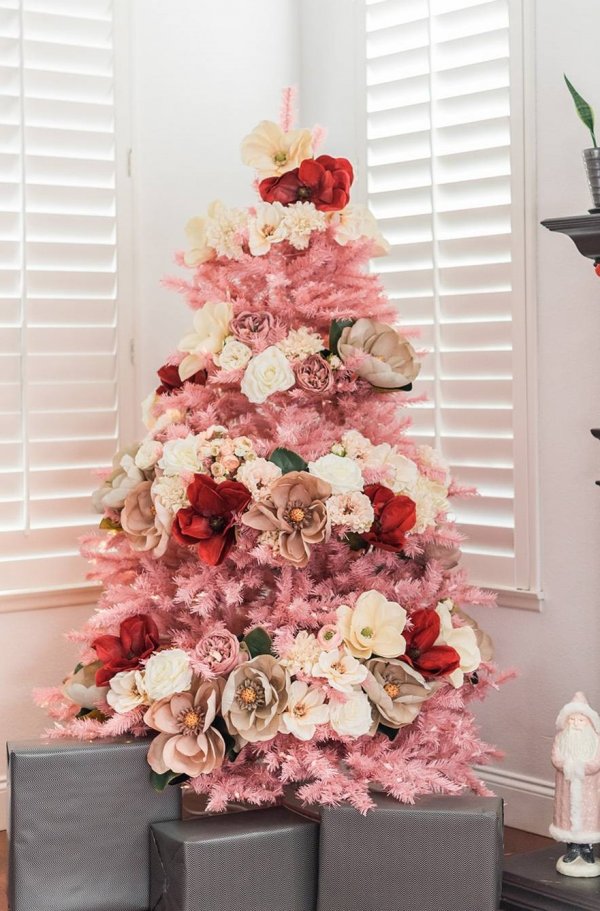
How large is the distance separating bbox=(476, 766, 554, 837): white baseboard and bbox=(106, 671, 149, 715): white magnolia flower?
1.10 metres

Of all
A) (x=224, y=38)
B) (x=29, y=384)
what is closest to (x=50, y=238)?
(x=29, y=384)

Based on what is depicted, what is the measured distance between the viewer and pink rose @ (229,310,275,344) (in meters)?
2.26

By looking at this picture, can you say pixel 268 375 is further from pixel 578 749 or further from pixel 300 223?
pixel 578 749

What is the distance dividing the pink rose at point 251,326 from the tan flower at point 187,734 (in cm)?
68

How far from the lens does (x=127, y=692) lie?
2.13 metres

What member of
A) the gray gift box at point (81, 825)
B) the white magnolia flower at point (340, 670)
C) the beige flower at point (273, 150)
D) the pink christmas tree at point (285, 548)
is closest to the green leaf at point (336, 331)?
the pink christmas tree at point (285, 548)

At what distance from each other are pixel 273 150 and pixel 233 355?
0.46 meters

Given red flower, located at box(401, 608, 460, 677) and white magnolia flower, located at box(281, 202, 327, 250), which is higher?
white magnolia flower, located at box(281, 202, 327, 250)

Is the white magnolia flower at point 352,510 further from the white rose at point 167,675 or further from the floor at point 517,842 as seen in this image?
the floor at point 517,842

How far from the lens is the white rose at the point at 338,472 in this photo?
84.3 inches

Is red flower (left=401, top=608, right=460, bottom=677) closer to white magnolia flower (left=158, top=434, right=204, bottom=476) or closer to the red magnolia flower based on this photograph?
white magnolia flower (left=158, top=434, right=204, bottom=476)

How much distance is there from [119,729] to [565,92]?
171 cm

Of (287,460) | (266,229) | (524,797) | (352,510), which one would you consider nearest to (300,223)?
(266,229)

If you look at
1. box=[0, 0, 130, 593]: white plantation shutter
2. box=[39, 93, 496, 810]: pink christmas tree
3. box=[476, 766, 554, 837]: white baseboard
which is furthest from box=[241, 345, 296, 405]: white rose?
box=[476, 766, 554, 837]: white baseboard
